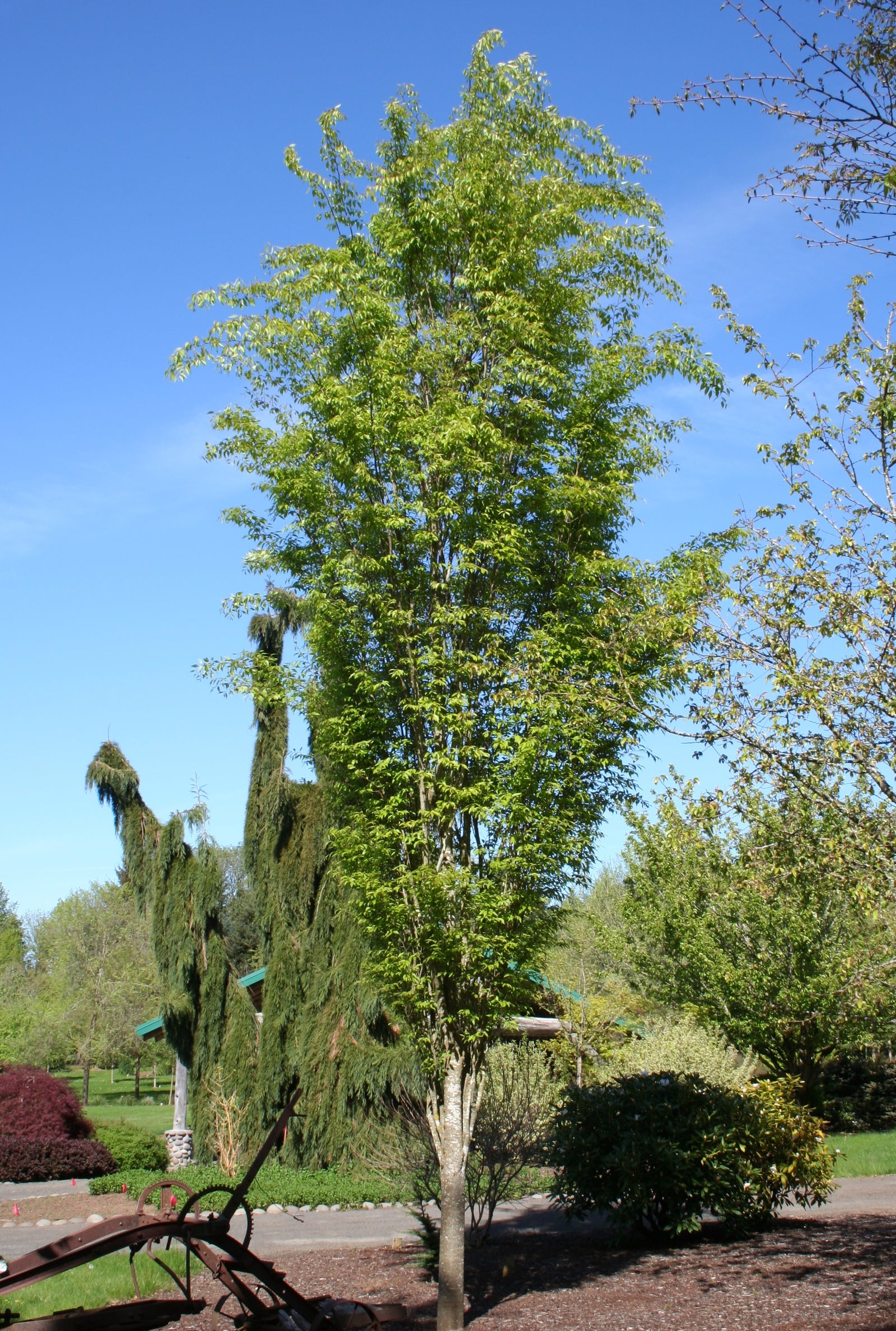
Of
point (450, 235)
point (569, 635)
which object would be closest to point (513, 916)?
point (569, 635)

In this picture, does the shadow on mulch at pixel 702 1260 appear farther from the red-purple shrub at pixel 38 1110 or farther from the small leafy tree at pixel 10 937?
the small leafy tree at pixel 10 937

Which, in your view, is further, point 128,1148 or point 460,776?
point 128,1148

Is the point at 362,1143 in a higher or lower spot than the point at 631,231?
lower

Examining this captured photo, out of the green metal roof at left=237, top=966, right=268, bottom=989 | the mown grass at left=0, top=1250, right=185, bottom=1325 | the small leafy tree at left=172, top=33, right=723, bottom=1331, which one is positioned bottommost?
the mown grass at left=0, top=1250, right=185, bottom=1325

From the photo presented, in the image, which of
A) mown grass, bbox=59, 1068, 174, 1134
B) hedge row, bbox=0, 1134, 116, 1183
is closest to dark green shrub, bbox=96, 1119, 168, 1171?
hedge row, bbox=0, 1134, 116, 1183

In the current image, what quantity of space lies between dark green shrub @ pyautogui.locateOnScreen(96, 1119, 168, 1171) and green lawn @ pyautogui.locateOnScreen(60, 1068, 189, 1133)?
2011 millimetres

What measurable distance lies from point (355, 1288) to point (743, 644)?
6421 mm

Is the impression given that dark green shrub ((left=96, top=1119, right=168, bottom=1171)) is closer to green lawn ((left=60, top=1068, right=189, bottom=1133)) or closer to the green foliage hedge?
the green foliage hedge

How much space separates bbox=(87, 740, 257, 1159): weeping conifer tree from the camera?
17.4 metres

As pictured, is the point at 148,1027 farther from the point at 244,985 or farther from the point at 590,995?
the point at 590,995

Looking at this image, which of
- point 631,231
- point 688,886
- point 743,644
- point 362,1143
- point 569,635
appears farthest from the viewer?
point 688,886

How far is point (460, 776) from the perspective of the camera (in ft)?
26.2

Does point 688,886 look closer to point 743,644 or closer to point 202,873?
point 202,873

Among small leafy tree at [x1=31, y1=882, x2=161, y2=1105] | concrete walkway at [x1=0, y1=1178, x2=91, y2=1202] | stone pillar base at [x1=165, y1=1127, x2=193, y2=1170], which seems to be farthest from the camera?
small leafy tree at [x1=31, y1=882, x2=161, y2=1105]
